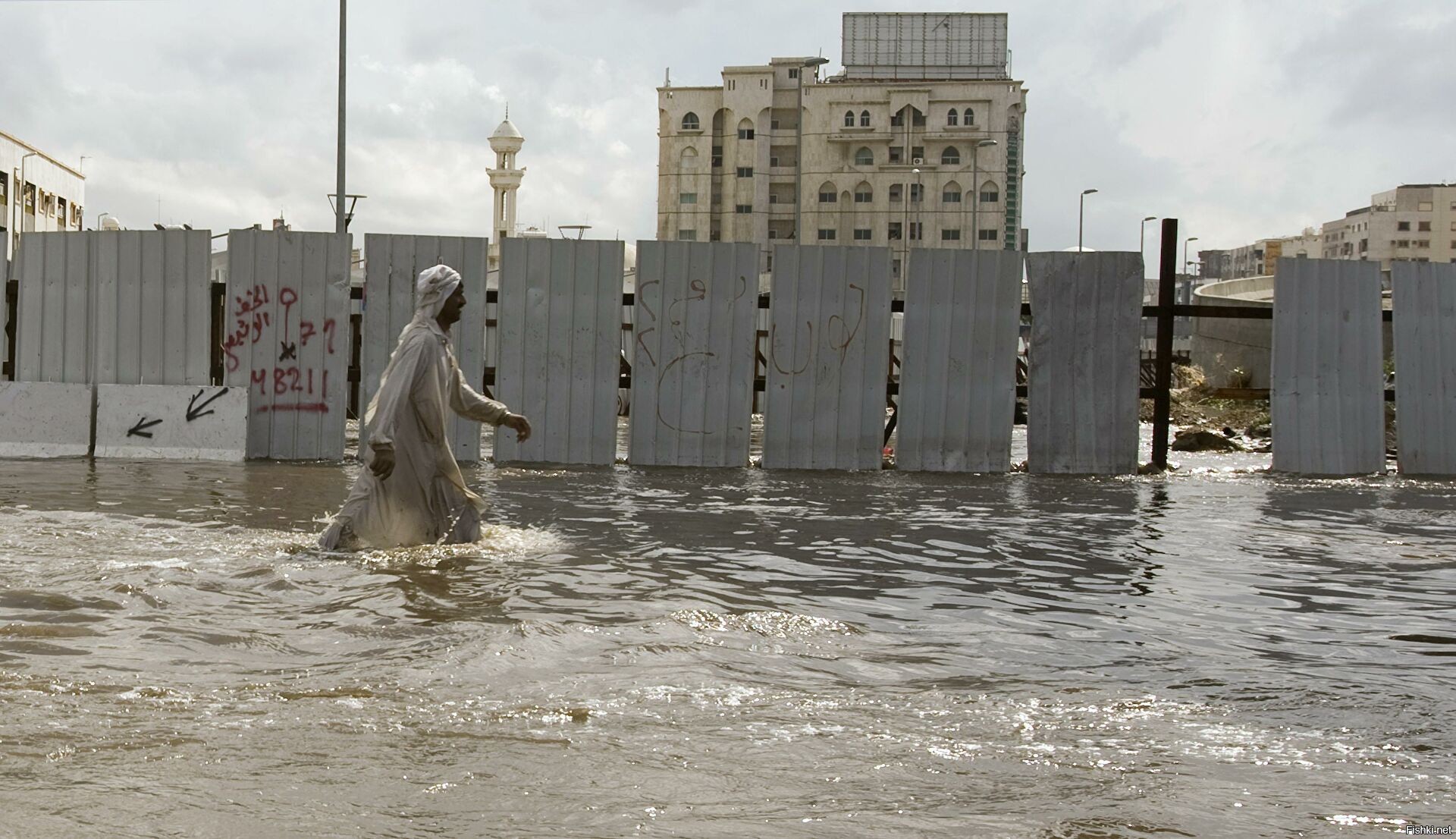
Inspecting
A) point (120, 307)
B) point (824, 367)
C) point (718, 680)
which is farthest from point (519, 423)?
point (120, 307)

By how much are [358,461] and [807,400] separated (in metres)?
4.35

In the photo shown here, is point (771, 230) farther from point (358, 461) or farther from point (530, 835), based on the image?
point (530, 835)

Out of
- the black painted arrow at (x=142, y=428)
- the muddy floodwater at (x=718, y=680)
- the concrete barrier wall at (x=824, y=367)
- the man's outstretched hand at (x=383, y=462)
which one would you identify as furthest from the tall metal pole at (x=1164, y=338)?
the black painted arrow at (x=142, y=428)

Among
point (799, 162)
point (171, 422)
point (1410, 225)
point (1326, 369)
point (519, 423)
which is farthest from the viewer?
point (1410, 225)

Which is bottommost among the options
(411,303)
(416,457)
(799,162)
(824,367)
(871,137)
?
(416,457)

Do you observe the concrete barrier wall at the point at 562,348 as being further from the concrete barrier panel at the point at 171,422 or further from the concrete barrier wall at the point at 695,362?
the concrete barrier panel at the point at 171,422

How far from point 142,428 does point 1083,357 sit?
9.09 metres

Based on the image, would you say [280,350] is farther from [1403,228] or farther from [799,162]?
[1403,228]

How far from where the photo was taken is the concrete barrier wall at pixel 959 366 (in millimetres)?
14391

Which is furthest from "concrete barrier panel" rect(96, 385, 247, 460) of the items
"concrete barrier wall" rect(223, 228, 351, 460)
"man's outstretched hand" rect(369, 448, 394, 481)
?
"man's outstretched hand" rect(369, 448, 394, 481)

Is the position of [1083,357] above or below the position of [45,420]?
above

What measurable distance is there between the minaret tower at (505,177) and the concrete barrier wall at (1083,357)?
293 feet

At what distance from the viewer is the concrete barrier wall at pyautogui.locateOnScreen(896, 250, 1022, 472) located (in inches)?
567

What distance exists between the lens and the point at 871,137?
343 feet
